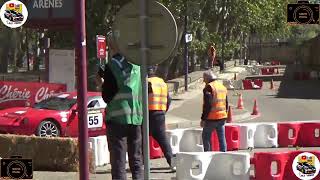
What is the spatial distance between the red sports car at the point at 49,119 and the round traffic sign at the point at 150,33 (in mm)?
8053

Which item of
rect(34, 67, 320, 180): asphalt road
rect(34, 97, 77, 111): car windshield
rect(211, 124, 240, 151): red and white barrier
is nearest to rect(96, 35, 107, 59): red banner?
rect(34, 67, 320, 180): asphalt road

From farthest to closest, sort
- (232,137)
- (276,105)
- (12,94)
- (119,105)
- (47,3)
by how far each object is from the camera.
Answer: (276,105)
(47,3)
(12,94)
(232,137)
(119,105)

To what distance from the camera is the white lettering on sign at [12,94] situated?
760 inches

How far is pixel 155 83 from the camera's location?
32.7 ft

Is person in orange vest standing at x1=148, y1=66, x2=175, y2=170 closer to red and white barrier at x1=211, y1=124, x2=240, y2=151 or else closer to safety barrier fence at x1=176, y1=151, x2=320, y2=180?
safety barrier fence at x1=176, y1=151, x2=320, y2=180

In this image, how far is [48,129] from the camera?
50.0 feet

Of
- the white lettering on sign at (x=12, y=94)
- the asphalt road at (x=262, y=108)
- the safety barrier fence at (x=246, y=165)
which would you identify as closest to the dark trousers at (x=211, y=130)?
the asphalt road at (x=262, y=108)

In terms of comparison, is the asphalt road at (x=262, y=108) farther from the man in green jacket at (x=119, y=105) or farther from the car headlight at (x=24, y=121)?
the car headlight at (x=24, y=121)

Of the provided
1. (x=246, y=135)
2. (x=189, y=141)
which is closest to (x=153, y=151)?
(x=189, y=141)

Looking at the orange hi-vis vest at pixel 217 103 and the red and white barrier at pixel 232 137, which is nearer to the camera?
the orange hi-vis vest at pixel 217 103

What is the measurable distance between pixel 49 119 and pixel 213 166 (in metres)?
6.66

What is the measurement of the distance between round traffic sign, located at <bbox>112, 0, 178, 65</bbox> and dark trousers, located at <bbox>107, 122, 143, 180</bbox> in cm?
118

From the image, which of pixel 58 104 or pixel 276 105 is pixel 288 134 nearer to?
pixel 58 104

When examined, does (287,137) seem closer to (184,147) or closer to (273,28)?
(184,147)
